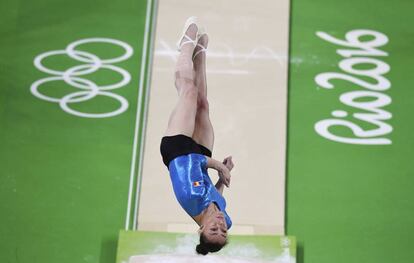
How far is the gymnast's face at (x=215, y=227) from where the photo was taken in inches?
195

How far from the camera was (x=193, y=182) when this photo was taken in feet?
16.4

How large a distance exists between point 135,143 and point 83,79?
0.73m

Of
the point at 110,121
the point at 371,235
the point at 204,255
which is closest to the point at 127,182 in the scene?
the point at 110,121

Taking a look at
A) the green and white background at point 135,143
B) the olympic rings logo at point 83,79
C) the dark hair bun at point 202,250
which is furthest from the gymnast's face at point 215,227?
the olympic rings logo at point 83,79

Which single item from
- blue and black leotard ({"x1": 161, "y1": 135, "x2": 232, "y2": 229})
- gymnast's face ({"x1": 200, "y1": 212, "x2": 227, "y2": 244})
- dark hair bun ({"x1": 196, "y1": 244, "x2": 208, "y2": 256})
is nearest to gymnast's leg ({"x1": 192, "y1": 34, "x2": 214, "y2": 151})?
blue and black leotard ({"x1": 161, "y1": 135, "x2": 232, "y2": 229})

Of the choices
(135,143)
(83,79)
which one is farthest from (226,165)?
(83,79)

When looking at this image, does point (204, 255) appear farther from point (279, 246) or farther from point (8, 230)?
point (8, 230)

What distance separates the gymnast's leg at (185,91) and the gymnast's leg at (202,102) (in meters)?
0.05

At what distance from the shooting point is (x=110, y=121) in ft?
19.7

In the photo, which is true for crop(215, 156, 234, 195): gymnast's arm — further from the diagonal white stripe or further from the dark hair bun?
the diagonal white stripe

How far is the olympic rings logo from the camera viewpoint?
6.04 meters

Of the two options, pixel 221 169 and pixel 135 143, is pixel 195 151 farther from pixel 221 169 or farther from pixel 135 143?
pixel 135 143

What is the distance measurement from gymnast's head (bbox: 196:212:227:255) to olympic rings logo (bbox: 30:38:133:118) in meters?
1.41

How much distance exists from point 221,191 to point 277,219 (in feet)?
1.97
